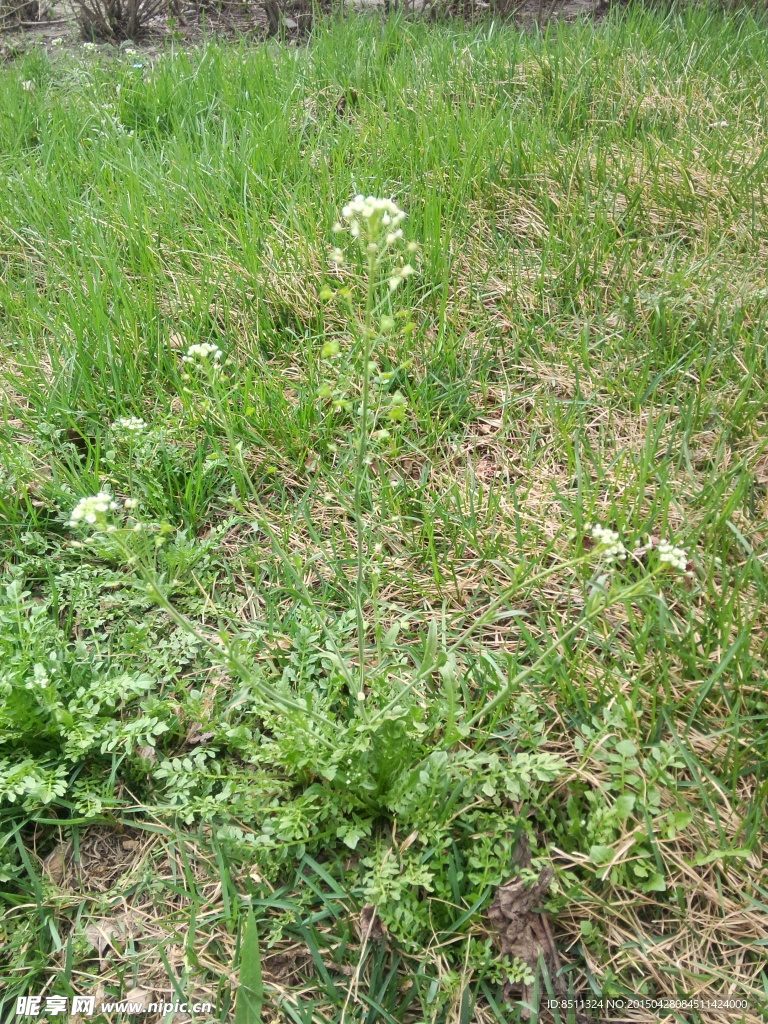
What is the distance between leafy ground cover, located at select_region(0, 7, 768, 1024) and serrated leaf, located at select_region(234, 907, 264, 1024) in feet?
0.20

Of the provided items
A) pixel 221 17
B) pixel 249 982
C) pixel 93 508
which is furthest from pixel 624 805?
pixel 221 17

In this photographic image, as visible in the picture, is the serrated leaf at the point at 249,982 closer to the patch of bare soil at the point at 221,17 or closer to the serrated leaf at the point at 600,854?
the serrated leaf at the point at 600,854

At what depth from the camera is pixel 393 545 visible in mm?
1906

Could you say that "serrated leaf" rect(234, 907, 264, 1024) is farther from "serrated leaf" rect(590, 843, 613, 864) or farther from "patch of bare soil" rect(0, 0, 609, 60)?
"patch of bare soil" rect(0, 0, 609, 60)

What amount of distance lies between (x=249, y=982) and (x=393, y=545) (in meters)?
1.06

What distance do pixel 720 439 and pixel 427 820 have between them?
1385 mm

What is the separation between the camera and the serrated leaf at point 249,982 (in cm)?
117

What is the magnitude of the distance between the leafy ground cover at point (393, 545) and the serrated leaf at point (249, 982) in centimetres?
6

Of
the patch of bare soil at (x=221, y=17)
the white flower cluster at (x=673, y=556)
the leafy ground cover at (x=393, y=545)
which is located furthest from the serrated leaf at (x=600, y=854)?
the patch of bare soil at (x=221, y=17)

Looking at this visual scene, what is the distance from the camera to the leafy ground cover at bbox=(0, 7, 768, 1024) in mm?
1290

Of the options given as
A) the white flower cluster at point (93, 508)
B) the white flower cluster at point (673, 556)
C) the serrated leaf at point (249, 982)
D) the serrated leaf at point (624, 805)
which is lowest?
the serrated leaf at point (249, 982)

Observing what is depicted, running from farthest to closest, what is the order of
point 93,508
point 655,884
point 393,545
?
point 393,545, point 655,884, point 93,508

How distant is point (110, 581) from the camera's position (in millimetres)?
1807

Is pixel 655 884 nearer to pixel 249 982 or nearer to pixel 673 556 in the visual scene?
pixel 673 556
